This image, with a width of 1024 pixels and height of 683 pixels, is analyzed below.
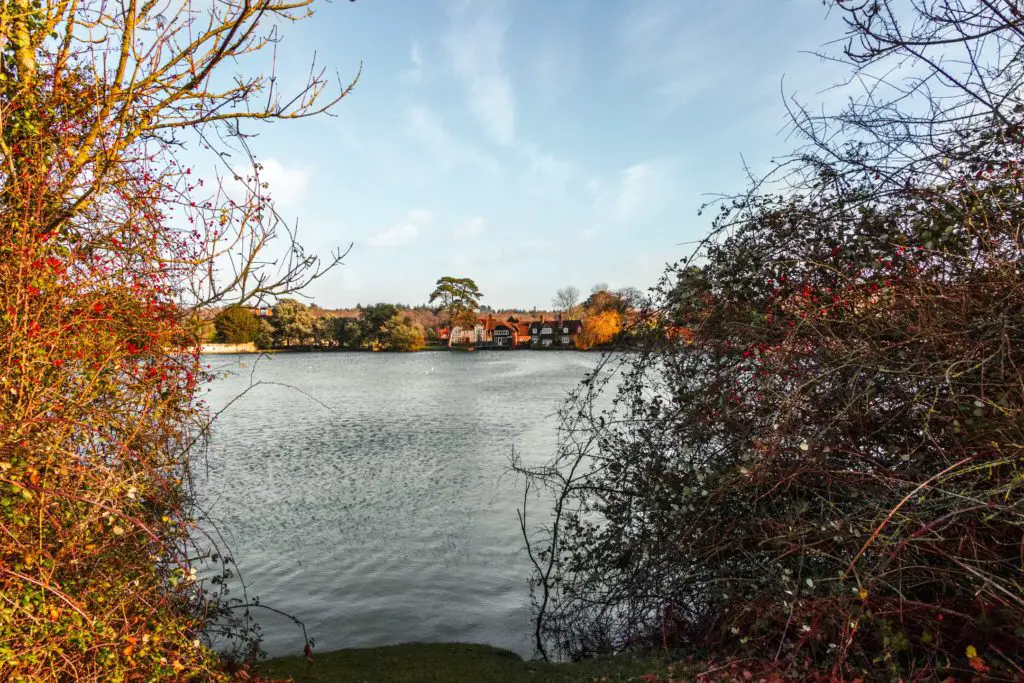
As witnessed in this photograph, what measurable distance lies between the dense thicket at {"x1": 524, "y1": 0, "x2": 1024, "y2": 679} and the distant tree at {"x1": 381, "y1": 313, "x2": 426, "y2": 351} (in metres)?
79.7

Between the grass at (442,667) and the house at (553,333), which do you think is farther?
the house at (553,333)

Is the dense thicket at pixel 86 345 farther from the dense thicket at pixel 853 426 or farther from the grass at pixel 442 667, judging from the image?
the dense thicket at pixel 853 426

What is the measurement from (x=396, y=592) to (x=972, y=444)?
8.06 meters

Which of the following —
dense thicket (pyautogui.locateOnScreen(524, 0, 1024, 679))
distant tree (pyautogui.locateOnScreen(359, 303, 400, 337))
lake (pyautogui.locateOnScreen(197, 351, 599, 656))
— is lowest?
Answer: lake (pyautogui.locateOnScreen(197, 351, 599, 656))

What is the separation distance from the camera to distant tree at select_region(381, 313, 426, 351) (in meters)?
84.6

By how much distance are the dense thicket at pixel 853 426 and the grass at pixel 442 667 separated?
846 millimetres

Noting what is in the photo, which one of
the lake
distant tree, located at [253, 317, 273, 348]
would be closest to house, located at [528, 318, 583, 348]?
distant tree, located at [253, 317, 273, 348]

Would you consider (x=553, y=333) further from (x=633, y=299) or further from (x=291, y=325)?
(x=633, y=299)

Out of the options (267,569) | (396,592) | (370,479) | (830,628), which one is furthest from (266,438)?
(830,628)

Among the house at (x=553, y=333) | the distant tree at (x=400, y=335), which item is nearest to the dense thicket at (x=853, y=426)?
the distant tree at (x=400, y=335)

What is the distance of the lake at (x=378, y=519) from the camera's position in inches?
332

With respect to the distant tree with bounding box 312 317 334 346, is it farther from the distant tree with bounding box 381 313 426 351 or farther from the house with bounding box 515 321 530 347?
the house with bounding box 515 321 530 347

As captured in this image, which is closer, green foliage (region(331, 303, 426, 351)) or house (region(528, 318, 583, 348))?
green foliage (region(331, 303, 426, 351))

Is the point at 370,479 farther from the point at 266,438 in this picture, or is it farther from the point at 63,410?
the point at 63,410
